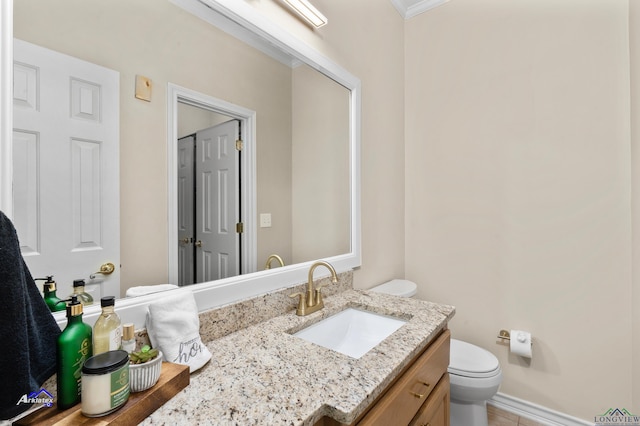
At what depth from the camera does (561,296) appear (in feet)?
5.57

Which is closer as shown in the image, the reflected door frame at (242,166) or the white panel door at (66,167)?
the white panel door at (66,167)

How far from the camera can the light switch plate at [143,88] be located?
840mm

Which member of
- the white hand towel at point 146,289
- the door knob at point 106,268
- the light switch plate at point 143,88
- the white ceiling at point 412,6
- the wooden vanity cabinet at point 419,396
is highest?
the white ceiling at point 412,6

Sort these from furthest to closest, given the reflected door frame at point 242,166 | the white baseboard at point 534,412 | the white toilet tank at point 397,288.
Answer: the white toilet tank at point 397,288 → the white baseboard at point 534,412 → the reflected door frame at point 242,166

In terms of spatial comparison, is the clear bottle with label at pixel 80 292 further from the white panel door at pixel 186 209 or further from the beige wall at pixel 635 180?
the beige wall at pixel 635 180

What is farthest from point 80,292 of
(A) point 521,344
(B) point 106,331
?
(A) point 521,344

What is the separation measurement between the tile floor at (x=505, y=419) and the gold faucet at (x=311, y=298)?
4.70 feet

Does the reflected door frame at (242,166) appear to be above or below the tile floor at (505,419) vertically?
above

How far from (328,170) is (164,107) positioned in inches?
33.2

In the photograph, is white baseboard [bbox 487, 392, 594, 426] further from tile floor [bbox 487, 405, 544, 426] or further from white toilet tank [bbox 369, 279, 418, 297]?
white toilet tank [bbox 369, 279, 418, 297]

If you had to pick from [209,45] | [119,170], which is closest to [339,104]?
[209,45]

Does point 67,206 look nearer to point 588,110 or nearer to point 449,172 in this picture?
point 449,172

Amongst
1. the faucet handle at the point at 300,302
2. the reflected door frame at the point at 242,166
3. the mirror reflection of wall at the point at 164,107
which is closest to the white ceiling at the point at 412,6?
the mirror reflection of wall at the point at 164,107

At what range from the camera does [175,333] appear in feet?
2.53
